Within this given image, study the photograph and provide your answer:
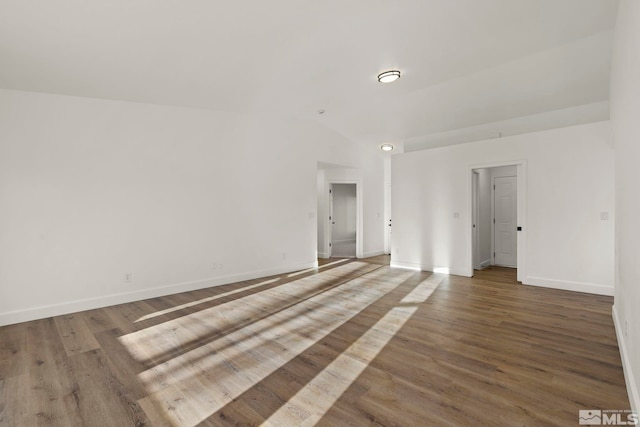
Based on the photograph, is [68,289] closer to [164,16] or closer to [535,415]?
[164,16]

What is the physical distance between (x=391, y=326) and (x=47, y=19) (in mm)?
4505

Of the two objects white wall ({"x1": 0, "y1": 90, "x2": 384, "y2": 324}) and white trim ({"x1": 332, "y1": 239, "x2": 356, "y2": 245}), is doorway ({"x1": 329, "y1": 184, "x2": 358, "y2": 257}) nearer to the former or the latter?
white trim ({"x1": 332, "y1": 239, "x2": 356, "y2": 245})

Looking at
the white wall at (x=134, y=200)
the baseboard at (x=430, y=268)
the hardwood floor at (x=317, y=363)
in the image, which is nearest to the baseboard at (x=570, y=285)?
the hardwood floor at (x=317, y=363)

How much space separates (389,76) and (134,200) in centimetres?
415

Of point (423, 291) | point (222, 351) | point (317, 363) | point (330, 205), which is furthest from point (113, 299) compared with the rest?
point (330, 205)

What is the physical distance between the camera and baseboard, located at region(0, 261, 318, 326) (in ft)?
12.1

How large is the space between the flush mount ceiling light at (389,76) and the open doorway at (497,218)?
335cm

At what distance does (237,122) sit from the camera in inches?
218

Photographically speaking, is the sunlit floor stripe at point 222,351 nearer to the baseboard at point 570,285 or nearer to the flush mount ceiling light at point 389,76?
the baseboard at point 570,285

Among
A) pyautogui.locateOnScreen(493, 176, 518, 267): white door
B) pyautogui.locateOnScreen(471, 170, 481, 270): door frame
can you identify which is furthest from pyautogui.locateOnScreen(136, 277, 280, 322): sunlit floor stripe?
pyautogui.locateOnScreen(493, 176, 518, 267): white door


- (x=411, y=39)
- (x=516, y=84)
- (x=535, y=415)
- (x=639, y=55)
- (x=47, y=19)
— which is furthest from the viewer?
(x=516, y=84)

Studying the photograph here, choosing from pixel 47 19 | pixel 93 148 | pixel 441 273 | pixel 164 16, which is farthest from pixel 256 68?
pixel 441 273

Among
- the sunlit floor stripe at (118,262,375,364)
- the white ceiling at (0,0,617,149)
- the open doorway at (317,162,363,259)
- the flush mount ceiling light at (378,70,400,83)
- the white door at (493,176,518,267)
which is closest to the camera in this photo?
the white ceiling at (0,0,617,149)

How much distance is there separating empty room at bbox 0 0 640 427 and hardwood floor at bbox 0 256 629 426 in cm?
2
